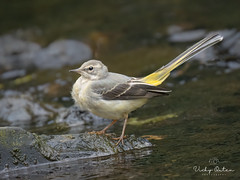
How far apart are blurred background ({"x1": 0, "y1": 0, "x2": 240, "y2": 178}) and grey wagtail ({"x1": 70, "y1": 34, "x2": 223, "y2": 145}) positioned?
2.81 feet

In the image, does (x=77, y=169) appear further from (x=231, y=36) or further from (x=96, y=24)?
(x=96, y=24)

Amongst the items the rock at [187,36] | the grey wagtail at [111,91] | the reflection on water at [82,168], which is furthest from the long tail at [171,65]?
the rock at [187,36]

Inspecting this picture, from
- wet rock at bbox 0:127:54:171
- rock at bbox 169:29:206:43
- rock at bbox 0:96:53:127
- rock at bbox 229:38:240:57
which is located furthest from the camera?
rock at bbox 169:29:206:43

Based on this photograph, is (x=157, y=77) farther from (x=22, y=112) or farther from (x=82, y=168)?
(x=22, y=112)

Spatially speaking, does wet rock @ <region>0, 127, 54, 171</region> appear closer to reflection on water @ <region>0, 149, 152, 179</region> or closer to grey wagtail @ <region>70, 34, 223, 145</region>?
reflection on water @ <region>0, 149, 152, 179</region>

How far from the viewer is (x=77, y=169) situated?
6.56 metres

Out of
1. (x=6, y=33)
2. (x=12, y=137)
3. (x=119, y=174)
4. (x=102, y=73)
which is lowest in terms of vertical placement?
(x=119, y=174)

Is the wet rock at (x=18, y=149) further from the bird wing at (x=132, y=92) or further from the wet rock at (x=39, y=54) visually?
the wet rock at (x=39, y=54)

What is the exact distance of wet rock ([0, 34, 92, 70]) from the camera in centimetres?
1556

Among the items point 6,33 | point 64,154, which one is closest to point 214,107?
point 64,154

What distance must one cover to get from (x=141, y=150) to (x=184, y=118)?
6.78 ft

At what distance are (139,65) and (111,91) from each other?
6.64m

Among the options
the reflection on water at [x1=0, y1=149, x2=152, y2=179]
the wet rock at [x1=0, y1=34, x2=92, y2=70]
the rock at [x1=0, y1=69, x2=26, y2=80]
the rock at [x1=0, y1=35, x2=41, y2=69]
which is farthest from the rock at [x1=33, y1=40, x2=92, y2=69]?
the reflection on water at [x1=0, y1=149, x2=152, y2=179]

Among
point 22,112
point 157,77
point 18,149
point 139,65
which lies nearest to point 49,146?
point 18,149
